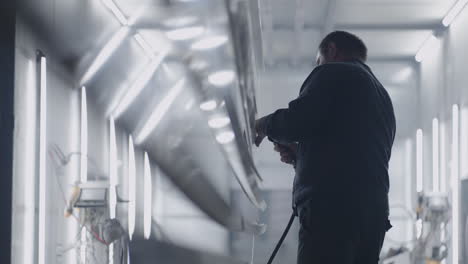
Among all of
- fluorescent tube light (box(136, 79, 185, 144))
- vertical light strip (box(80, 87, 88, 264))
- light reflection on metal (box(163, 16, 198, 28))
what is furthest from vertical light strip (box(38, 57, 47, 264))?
fluorescent tube light (box(136, 79, 185, 144))

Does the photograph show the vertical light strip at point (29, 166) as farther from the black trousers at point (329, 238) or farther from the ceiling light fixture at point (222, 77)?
the black trousers at point (329, 238)

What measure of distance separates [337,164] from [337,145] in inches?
1.7

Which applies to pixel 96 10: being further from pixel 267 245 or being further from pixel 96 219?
pixel 267 245

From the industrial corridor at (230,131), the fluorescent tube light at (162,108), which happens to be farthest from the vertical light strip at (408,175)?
the fluorescent tube light at (162,108)

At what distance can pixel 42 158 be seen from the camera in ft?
7.92

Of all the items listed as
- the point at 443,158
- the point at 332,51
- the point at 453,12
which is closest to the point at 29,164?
the point at 332,51

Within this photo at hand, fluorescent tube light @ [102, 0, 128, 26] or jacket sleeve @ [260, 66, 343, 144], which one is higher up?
fluorescent tube light @ [102, 0, 128, 26]

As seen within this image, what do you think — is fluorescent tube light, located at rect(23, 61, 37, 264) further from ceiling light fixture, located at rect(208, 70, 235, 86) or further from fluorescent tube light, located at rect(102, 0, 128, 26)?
fluorescent tube light, located at rect(102, 0, 128, 26)

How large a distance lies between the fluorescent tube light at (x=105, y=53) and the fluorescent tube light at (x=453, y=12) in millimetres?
1962

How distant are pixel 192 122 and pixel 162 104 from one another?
0.28 m

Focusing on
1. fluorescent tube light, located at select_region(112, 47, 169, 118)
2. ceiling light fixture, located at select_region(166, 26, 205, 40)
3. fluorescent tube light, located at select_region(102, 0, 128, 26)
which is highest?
fluorescent tube light, located at select_region(102, 0, 128, 26)

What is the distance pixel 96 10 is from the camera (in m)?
3.23

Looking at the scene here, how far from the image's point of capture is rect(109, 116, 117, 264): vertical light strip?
310 centimetres

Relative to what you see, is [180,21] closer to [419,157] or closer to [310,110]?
[419,157]
